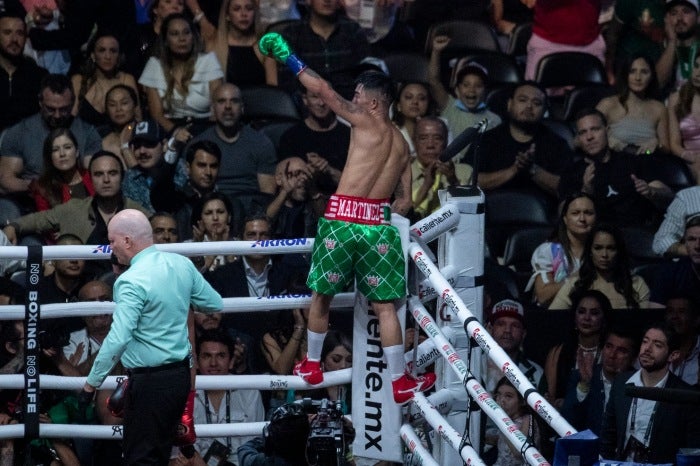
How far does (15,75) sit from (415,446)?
5094 millimetres


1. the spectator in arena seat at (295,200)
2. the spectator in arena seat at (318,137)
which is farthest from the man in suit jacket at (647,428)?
the spectator in arena seat at (318,137)

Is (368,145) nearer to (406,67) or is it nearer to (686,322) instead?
(686,322)

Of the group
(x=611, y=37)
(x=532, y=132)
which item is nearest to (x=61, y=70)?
(x=532, y=132)

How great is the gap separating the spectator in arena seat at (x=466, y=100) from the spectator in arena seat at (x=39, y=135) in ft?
8.44

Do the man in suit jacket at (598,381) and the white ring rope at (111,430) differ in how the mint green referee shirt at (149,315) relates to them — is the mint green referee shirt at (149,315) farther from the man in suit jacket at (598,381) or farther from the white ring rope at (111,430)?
the man in suit jacket at (598,381)

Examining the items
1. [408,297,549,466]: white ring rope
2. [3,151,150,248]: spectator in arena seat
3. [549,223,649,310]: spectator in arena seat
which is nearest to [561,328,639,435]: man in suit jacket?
[549,223,649,310]: spectator in arena seat

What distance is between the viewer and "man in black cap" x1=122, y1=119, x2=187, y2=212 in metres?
9.25

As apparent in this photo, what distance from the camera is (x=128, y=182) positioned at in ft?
30.4

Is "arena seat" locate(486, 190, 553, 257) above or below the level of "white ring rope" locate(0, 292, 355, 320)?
above

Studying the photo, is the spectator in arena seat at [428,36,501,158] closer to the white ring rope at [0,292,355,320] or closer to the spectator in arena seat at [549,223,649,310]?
the spectator in arena seat at [549,223,649,310]

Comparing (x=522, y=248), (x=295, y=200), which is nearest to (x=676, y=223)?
(x=522, y=248)

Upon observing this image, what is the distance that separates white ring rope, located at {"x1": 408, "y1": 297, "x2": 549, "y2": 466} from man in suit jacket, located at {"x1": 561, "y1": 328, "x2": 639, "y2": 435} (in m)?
1.62

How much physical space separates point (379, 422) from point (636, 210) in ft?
13.0

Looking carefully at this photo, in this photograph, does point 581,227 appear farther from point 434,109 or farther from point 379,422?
point 379,422
